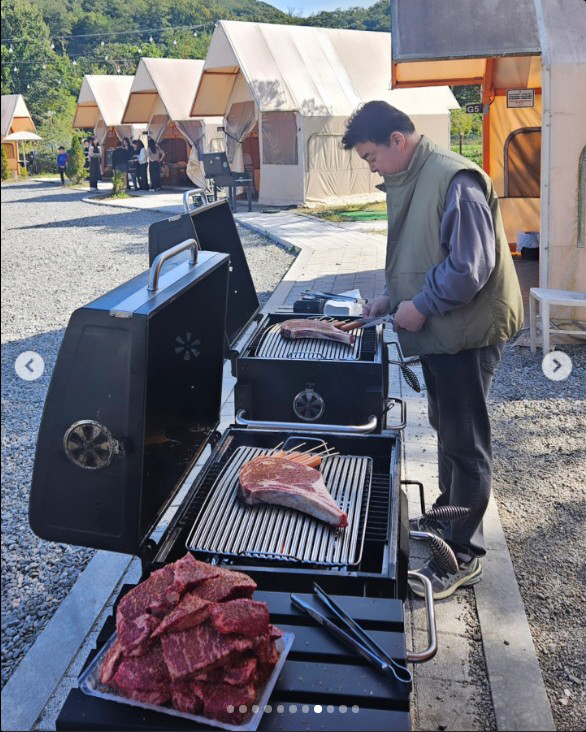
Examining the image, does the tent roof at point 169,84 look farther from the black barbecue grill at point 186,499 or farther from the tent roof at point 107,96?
the black barbecue grill at point 186,499

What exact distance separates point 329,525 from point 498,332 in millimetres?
1253

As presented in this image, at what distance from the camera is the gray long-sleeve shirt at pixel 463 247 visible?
3.00 m

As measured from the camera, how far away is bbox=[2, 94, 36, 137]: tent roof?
1481 mm

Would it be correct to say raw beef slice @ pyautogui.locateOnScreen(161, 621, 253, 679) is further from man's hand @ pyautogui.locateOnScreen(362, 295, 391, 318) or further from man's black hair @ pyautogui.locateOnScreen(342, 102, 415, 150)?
man's hand @ pyautogui.locateOnScreen(362, 295, 391, 318)

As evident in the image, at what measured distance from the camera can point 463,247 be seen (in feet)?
9.86

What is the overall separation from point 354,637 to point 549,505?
292cm

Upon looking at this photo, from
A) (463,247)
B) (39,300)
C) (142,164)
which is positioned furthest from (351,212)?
(463,247)

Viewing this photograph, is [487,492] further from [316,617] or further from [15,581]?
[15,581]

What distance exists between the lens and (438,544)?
264cm

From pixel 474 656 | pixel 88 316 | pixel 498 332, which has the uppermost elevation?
pixel 88 316

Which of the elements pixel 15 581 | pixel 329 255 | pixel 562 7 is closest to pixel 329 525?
pixel 15 581

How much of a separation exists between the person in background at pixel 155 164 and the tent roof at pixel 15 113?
1087 inches

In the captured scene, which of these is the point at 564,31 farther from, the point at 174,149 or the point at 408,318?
the point at 174,149

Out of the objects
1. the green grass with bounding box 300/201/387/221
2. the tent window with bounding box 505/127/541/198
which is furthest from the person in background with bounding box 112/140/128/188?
the tent window with bounding box 505/127/541/198
